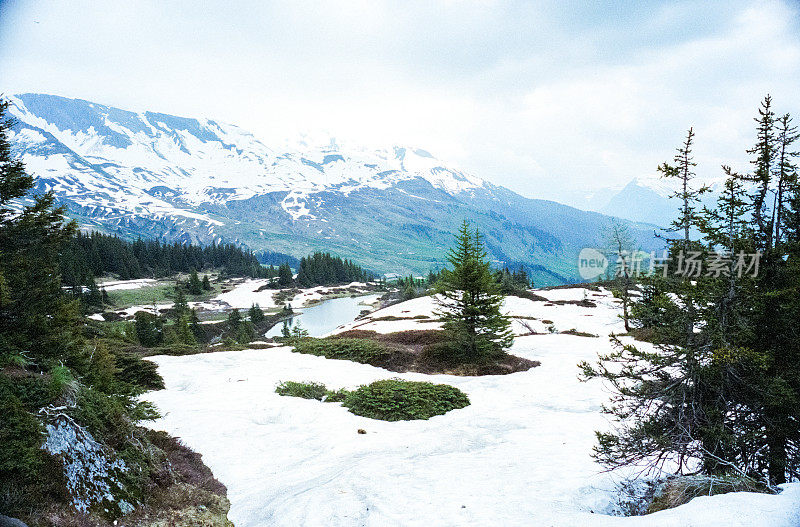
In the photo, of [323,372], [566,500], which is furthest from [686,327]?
[323,372]

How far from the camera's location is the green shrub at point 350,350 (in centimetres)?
2282

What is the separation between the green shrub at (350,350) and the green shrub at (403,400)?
6.94 metres

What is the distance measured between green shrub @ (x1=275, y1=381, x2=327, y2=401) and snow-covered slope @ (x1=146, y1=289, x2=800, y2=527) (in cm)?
49

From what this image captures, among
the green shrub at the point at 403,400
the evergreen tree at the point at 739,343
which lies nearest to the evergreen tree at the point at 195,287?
the green shrub at the point at 403,400

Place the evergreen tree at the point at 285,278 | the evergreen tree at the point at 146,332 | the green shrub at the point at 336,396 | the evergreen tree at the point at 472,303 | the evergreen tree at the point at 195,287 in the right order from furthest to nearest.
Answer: the evergreen tree at the point at 285,278 < the evergreen tree at the point at 195,287 < the evergreen tree at the point at 146,332 < the evergreen tree at the point at 472,303 < the green shrub at the point at 336,396

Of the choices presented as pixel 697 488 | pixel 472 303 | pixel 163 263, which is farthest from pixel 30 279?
pixel 163 263

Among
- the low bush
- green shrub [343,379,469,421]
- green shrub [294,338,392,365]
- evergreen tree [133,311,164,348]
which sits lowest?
evergreen tree [133,311,164,348]

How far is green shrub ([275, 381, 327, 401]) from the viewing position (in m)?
15.4

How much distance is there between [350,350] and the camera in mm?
23828

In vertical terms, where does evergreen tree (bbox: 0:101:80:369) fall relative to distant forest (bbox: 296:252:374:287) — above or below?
above

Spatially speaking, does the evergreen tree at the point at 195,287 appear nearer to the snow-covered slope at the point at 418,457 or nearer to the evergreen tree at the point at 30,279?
the snow-covered slope at the point at 418,457

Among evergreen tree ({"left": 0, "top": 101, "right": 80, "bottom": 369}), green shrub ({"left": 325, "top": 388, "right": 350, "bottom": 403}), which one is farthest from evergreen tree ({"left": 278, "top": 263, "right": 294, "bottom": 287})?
evergreen tree ({"left": 0, "top": 101, "right": 80, "bottom": 369})

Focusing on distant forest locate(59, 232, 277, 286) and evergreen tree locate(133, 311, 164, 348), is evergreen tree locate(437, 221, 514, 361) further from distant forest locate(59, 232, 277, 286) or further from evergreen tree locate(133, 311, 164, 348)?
distant forest locate(59, 232, 277, 286)

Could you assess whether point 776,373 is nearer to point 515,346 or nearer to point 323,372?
point 323,372
